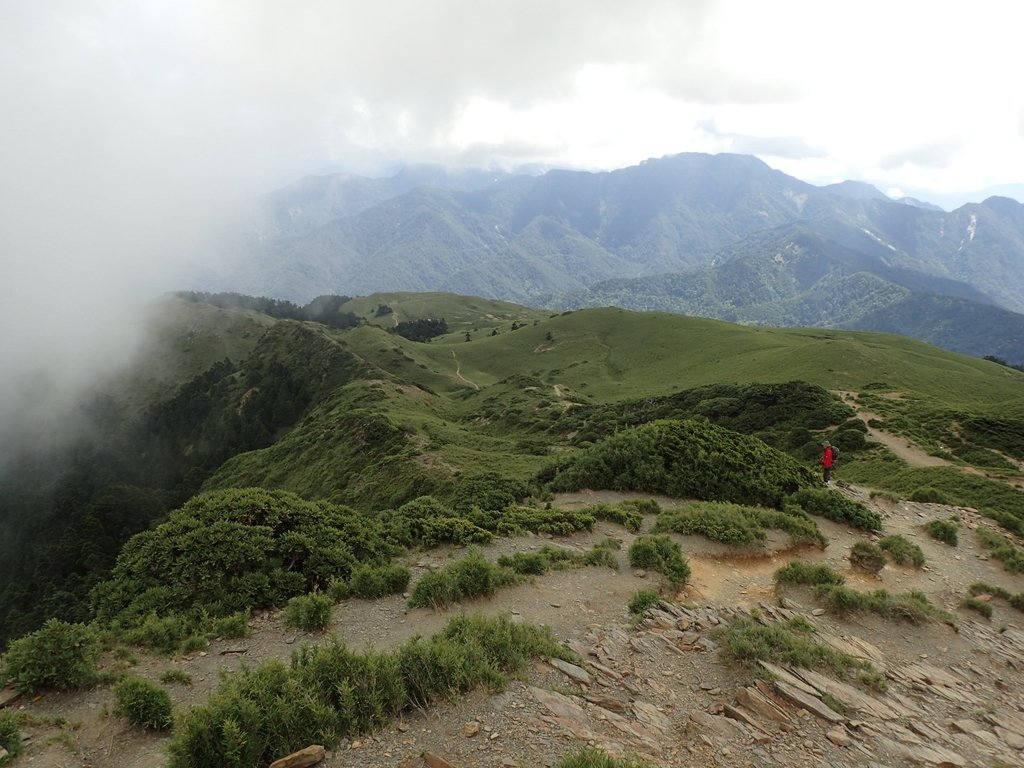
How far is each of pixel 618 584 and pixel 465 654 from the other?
729cm

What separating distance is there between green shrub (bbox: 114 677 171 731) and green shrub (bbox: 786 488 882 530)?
23.7m

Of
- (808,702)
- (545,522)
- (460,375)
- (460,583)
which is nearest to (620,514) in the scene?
(545,522)

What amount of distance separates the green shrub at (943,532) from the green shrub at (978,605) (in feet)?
21.5

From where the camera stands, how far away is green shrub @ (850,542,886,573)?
693 inches

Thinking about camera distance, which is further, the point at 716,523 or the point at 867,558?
the point at 716,523

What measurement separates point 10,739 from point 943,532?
1153 inches

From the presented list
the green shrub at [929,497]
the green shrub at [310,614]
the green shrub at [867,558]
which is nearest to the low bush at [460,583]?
the green shrub at [310,614]

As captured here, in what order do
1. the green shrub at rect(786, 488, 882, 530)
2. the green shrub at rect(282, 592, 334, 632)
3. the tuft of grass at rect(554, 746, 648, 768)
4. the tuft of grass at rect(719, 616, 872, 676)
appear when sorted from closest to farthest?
1. the tuft of grass at rect(554, 746, 648, 768)
2. the tuft of grass at rect(719, 616, 872, 676)
3. the green shrub at rect(282, 592, 334, 632)
4. the green shrub at rect(786, 488, 882, 530)

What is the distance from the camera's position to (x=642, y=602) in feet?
44.1

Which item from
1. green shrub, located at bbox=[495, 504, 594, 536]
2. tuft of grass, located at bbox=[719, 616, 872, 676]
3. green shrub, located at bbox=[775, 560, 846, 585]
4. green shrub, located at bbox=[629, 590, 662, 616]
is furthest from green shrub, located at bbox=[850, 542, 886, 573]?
green shrub, located at bbox=[495, 504, 594, 536]

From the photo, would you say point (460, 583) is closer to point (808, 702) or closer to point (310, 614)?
point (310, 614)

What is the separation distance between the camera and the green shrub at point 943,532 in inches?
843

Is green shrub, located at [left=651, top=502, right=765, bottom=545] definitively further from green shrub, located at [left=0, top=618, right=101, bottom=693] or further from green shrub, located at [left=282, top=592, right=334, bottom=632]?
green shrub, located at [left=0, top=618, right=101, bottom=693]

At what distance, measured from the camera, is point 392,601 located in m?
14.0
